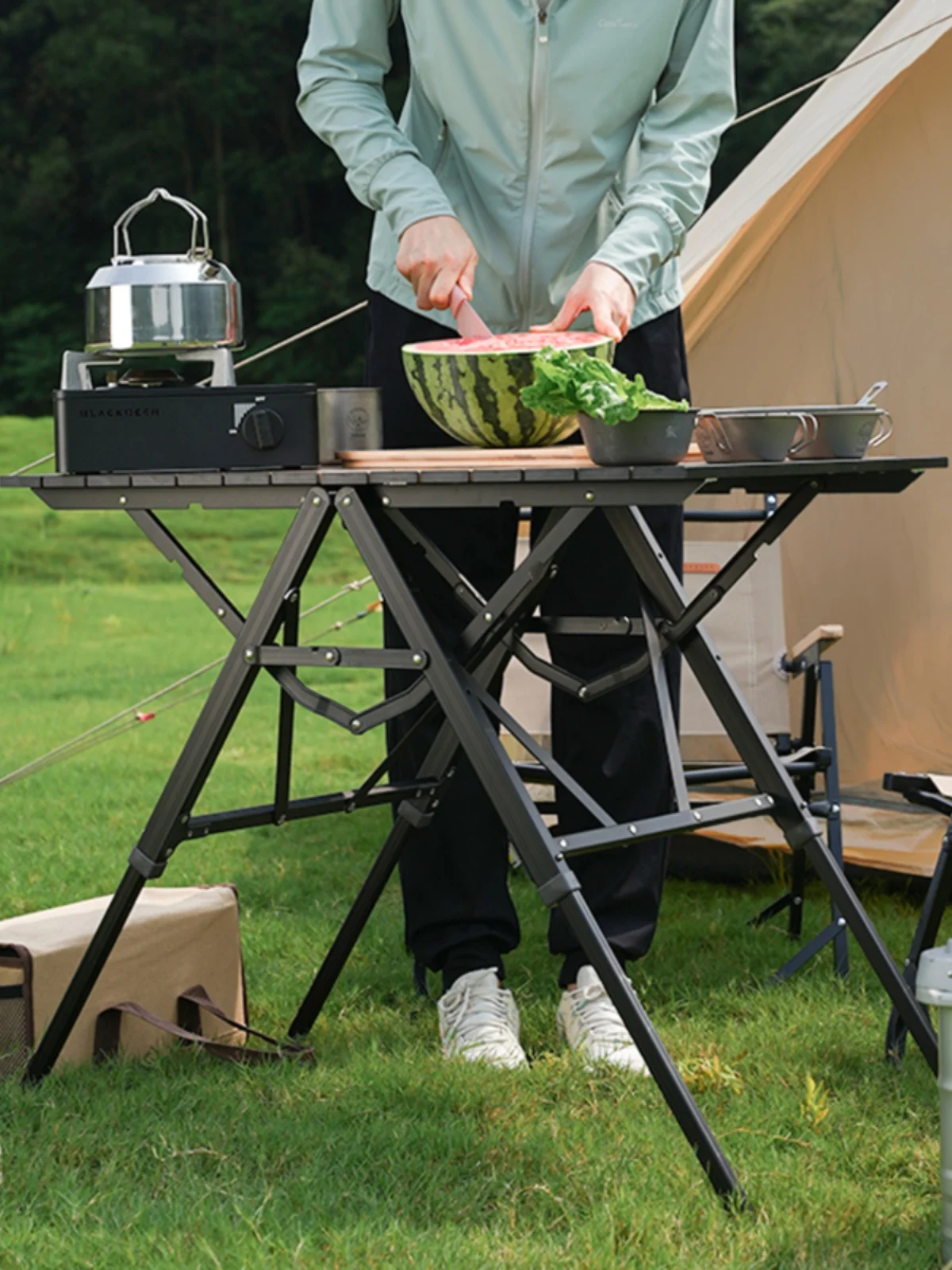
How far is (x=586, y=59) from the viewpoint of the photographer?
220 centimetres

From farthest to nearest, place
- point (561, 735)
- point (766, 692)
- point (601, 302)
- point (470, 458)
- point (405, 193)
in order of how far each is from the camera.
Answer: point (766, 692)
point (561, 735)
point (405, 193)
point (601, 302)
point (470, 458)

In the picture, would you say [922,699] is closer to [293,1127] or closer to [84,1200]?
[293,1127]

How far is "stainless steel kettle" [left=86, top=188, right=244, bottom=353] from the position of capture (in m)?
2.01

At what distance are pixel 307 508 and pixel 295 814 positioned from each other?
39cm

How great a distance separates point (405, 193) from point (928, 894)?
1.08m

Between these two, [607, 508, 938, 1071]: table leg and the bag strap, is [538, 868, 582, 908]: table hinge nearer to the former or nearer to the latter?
[607, 508, 938, 1071]: table leg

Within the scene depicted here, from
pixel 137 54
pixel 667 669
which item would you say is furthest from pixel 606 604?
pixel 137 54

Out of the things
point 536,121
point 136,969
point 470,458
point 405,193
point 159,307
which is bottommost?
point 136,969

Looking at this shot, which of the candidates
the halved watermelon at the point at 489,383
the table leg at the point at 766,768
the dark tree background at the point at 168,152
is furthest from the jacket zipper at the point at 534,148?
the dark tree background at the point at 168,152

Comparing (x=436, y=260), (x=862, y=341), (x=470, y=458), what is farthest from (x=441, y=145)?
(x=862, y=341)

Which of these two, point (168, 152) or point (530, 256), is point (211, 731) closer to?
point (530, 256)

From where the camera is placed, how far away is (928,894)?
2186mm

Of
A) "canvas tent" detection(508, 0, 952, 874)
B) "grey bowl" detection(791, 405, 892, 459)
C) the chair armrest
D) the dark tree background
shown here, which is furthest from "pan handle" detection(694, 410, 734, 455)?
the dark tree background

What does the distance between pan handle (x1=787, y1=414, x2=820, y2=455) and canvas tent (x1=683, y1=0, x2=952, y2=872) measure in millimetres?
1728
